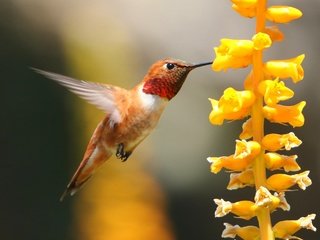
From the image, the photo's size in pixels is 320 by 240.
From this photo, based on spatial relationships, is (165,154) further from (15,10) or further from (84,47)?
(15,10)

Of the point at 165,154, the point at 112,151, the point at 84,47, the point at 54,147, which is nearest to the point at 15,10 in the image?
the point at 84,47

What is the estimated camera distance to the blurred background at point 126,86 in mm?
6824

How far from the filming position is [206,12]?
7387 millimetres

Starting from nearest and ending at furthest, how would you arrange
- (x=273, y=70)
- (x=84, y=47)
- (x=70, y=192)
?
(x=273, y=70)
(x=70, y=192)
(x=84, y=47)

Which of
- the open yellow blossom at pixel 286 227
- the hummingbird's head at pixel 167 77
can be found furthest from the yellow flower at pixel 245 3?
the hummingbird's head at pixel 167 77

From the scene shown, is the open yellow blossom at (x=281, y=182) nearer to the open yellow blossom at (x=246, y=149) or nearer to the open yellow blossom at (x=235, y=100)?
the open yellow blossom at (x=246, y=149)

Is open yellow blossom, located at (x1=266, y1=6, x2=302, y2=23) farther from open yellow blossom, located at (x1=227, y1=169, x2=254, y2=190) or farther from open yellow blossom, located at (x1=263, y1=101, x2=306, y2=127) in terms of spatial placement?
open yellow blossom, located at (x1=227, y1=169, x2=254, y2=190)

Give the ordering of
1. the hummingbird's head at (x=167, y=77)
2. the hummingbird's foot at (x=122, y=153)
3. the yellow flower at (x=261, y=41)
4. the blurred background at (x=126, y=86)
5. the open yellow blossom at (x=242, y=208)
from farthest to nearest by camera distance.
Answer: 1. the blurred background at (x=126, y=86)
2. the hummingbird's foot at (x=122, y=153)
3. the hummingbird's head at (x=167, y=77)
4. the open yellow blossom at (x=242, y=208)
5. the yellow flower at (x=261, y=41)

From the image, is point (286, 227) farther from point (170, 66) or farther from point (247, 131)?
point (170, 66)

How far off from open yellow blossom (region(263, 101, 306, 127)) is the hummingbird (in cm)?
91

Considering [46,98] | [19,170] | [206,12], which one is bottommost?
[19,170]

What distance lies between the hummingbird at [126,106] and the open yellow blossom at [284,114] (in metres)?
0.91

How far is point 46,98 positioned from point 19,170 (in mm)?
712

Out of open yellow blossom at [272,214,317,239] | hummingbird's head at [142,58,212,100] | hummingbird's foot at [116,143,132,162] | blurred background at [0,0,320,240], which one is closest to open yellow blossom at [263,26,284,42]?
open yellow blossom at [272,214,317,239]
